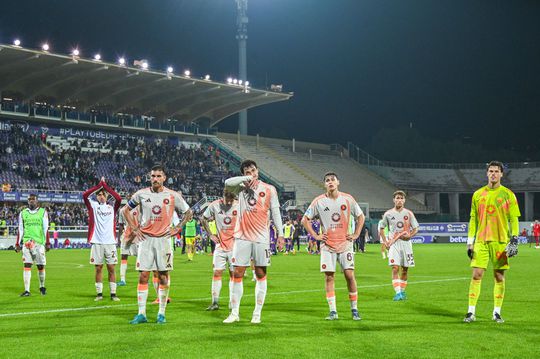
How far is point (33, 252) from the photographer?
17062mm

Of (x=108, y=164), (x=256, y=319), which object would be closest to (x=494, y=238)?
(x=256, y=319)

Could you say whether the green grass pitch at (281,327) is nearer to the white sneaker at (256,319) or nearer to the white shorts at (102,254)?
the white sneaker at (256,319)

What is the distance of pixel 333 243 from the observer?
1226cm

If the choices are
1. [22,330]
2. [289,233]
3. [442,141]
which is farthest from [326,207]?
[442,141]

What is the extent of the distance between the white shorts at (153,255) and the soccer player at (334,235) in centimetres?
235

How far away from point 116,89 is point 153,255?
5528 centimetres

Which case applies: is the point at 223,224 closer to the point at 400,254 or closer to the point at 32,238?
the point at 400,254

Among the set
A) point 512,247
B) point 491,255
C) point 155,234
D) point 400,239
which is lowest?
point 491,255

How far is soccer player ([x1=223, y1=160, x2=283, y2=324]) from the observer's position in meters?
11.5

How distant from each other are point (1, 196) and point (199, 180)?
19.4 metres

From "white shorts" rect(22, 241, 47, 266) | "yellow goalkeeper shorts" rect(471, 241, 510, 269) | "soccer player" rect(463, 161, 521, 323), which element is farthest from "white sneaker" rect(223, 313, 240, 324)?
"white shorts" rect(22, 241, 47, 266)

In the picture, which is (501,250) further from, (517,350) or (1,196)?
(1,196)

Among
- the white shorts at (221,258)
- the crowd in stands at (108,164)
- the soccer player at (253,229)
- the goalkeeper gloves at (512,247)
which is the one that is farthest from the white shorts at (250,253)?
the crowd in stands at (108,164)

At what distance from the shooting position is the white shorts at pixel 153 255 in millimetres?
11570
